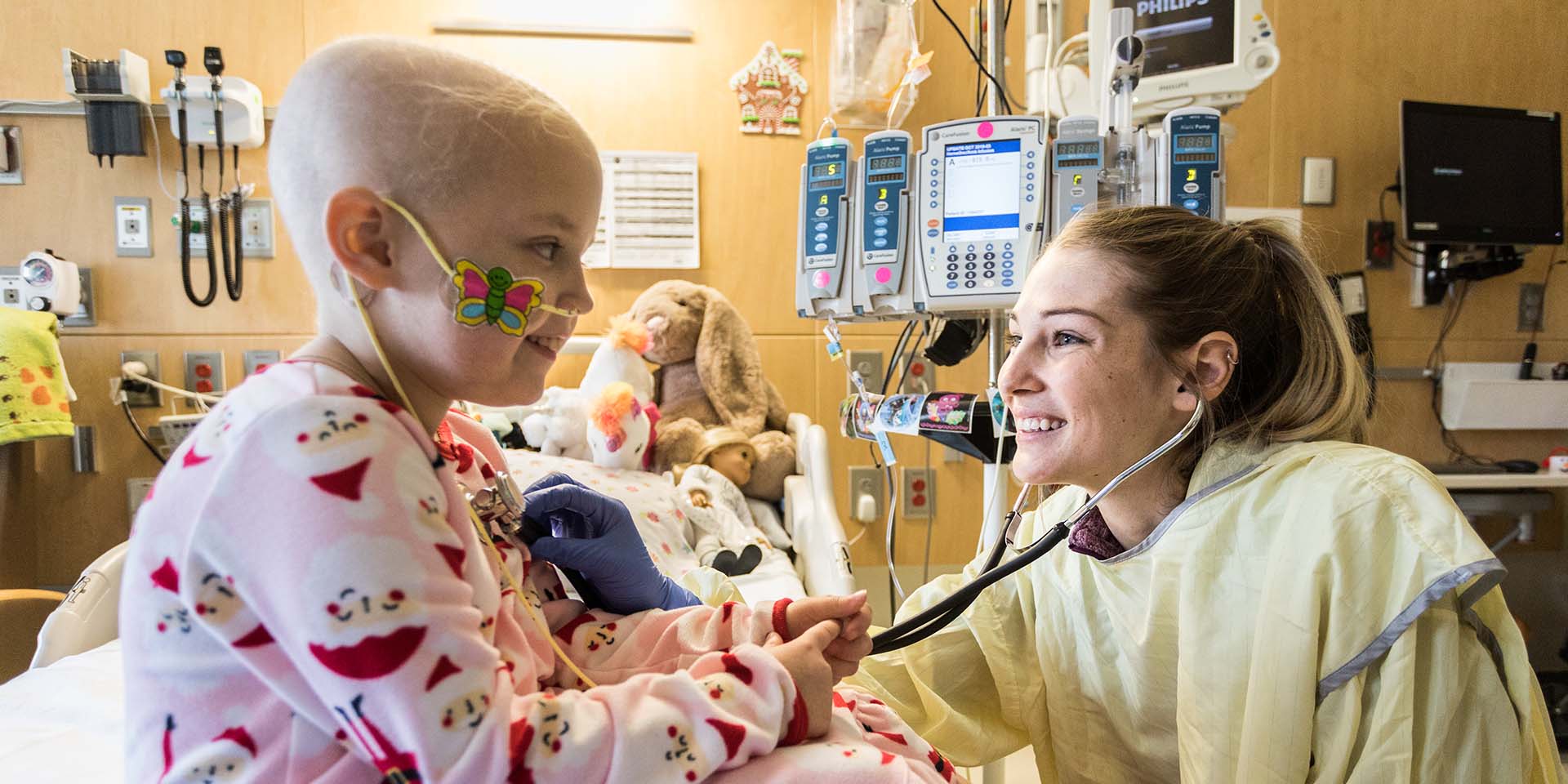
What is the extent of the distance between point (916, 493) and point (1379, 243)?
1.92 metres

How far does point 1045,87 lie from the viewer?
7.95 ft

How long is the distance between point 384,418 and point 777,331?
229cm

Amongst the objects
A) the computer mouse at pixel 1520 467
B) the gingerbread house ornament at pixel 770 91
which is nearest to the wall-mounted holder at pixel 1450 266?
the computer mouse at pixel 1520 467

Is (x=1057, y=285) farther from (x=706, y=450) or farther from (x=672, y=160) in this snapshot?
(x=672, y=160)

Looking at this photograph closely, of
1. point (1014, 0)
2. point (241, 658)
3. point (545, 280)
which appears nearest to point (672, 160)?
point (1014, 0)

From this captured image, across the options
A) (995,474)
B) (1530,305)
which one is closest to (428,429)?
(995,474)

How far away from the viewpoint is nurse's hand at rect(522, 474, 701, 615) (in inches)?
35.2

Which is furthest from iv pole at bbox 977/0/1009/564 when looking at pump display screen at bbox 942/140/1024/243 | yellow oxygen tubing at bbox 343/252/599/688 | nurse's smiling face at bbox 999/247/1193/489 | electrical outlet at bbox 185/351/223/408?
electrical outlet at bbox 185/351/223/408

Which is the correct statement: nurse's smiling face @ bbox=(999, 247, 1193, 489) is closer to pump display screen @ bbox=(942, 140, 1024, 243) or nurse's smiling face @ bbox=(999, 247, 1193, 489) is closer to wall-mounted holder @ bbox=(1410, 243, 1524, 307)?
pump display screen @ bbox=(942, 140, 1024, 243)

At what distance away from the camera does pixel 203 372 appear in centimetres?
265

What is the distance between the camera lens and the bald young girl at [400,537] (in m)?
0.53

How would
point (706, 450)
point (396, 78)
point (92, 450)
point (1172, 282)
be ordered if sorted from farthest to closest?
point (92, 450) → point (706, 450) → point (1172, 282) → point (396, 78)

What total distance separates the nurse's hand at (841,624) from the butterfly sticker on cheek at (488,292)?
0.40 m

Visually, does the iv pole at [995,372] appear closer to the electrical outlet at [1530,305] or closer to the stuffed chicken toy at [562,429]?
the stuffed chicken toy at [562,429]
